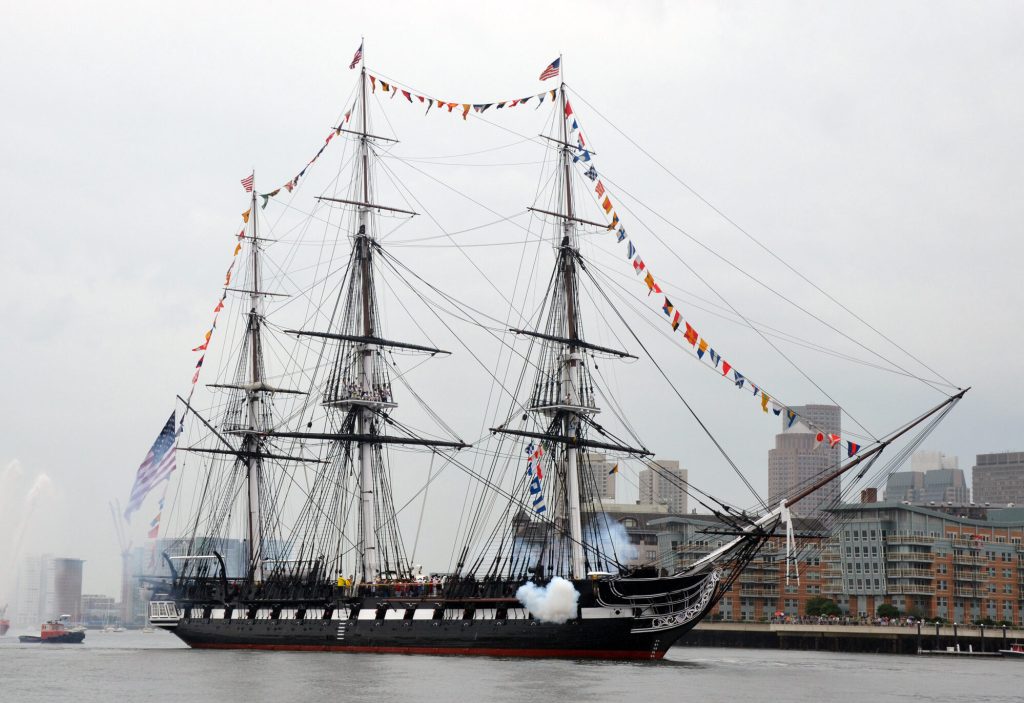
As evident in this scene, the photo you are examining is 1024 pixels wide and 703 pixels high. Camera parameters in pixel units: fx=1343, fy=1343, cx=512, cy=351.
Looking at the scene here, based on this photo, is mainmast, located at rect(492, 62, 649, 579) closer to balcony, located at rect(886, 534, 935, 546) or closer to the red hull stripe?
the red hull stripe

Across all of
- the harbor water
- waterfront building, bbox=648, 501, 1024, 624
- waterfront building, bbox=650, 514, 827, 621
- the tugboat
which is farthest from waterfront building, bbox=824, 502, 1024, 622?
the tugboat

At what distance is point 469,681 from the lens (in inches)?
2170

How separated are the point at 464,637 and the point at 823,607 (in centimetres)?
7855

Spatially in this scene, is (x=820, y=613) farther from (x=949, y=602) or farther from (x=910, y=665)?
(x=910, y=665)

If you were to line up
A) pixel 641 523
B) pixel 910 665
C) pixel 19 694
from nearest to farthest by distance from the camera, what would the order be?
pixel 19 694, pixel 910 665, pixel 641 523

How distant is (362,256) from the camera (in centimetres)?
8825

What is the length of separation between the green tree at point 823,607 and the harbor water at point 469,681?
61.6 m

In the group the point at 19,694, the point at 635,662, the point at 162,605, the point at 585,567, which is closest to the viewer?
the point at 19,694

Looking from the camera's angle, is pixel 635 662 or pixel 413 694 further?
pixel 635 662

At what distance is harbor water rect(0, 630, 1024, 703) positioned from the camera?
167 ft

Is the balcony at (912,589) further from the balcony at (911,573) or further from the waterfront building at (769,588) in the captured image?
the waterfront building at (769,588)

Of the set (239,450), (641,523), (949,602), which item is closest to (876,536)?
(949,602)

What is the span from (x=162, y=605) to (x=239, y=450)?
12329 mm

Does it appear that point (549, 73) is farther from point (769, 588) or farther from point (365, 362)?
point (769, 588)
